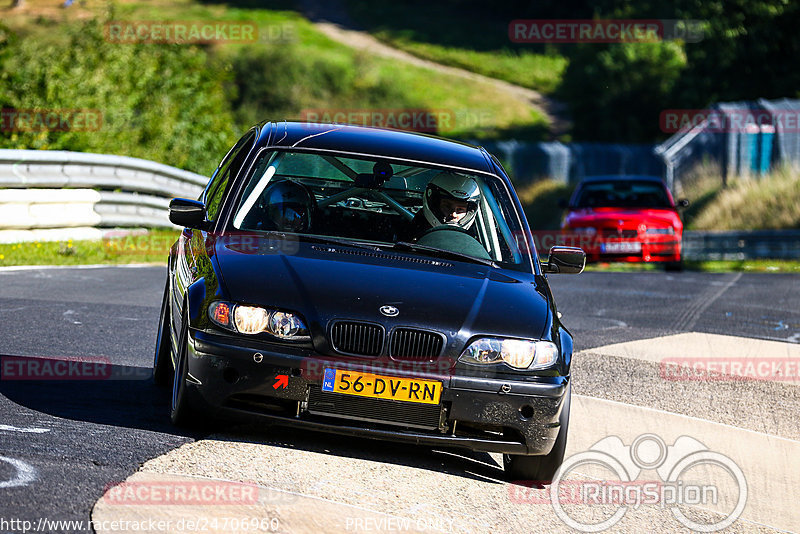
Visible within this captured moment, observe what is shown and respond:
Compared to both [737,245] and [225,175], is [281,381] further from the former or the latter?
[737,245]

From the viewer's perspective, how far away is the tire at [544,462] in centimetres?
579

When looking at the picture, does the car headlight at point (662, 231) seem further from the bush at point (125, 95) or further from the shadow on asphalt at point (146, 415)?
the shadow on asphalt at point (146, 415)

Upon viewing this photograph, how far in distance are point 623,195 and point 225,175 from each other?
13.9 metres

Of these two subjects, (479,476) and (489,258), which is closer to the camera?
(479,476)

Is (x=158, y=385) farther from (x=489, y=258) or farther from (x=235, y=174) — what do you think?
(x=489, y=258)

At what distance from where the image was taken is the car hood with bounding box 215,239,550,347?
557 cm

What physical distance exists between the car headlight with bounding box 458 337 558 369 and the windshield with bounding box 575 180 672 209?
14521 millimetres

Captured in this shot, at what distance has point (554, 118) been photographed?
73938mm

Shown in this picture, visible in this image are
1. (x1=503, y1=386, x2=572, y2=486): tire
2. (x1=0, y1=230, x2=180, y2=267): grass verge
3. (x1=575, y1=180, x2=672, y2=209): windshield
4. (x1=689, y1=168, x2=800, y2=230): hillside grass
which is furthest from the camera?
(x1=689, y1=168, x2=800, y2=230): hillside grass

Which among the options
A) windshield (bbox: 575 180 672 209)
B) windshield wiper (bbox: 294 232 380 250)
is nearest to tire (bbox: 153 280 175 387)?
windshield wiper (bbox: 294 232 380 250)

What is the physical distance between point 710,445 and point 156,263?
32.3ft

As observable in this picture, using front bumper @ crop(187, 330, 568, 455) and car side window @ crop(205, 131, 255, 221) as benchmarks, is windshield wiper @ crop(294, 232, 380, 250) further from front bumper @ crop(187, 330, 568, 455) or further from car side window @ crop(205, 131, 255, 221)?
front bumper @ crop(187, 330, 568, 455)

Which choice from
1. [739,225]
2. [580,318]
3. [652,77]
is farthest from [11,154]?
[652,77]

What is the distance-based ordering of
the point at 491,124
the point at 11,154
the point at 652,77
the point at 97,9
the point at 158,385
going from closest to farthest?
the point at 158,385 < the point at 11,154 < the point at 97,9 < the point at 652,77 < the point at 491,124
